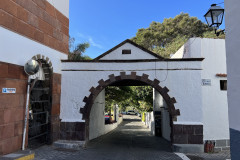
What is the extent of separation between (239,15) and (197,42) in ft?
18.5

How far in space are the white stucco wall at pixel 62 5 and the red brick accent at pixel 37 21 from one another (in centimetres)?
19

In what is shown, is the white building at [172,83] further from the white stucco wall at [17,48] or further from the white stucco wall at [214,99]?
the white stucco wall at [17,48]

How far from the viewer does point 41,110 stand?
8812 mm

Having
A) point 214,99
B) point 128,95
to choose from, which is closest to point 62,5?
point 214,99

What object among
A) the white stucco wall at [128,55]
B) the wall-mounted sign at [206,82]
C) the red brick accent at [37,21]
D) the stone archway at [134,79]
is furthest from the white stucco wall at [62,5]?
the wall-mounted sign at [206,82]

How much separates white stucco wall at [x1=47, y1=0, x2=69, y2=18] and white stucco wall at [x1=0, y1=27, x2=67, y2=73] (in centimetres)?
228

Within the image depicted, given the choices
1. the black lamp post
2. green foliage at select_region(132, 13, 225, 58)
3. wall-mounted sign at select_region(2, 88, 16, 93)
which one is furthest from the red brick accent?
green foliage at select_region(132, 13, 225, 58)

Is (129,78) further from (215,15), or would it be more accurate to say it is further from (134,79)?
(215,15)

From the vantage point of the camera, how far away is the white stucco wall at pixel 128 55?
Answer: 9500 mm

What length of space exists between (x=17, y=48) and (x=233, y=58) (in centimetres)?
682

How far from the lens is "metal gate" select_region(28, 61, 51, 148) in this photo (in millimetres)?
8617

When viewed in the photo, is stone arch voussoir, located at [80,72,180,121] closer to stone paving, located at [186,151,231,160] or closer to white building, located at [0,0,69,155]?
white building, located at [0,0,69,155]

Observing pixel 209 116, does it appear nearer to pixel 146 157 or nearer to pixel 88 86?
pixel 146 157

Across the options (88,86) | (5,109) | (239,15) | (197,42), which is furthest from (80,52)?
(239,15)
